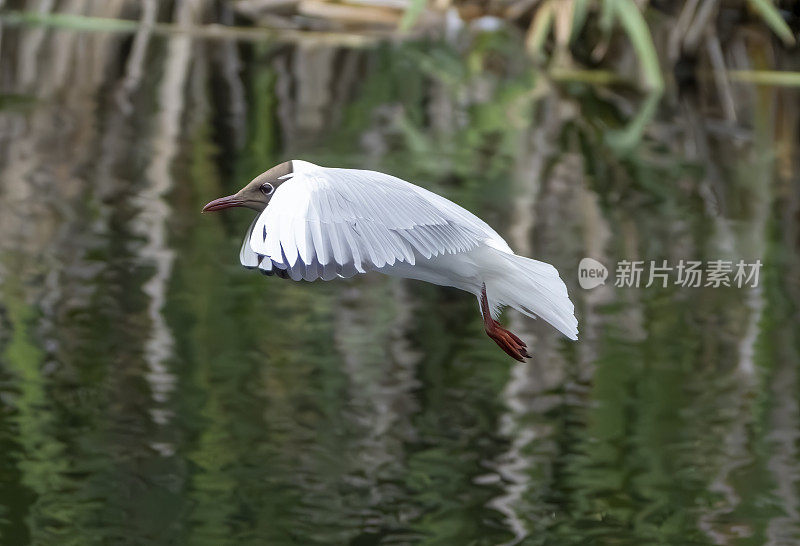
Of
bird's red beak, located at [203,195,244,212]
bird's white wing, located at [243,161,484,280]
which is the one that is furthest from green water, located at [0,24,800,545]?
bird's white wing, located at [243,161,484,280]

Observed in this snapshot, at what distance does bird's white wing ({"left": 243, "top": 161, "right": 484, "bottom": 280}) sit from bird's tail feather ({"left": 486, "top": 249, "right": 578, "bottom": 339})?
2.6 inches

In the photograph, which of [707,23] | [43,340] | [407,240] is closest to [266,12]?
[707,23]

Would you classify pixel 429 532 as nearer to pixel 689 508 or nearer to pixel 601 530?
pixel 601 530

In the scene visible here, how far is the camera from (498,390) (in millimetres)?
5809

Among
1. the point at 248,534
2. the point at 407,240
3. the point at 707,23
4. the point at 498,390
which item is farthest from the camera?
the point at 707,23

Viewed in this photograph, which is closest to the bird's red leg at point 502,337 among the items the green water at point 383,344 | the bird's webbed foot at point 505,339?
the bird's webbed foot at point 505,339

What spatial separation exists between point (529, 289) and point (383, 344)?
4.91 metres

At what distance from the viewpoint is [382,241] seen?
38.8 inches

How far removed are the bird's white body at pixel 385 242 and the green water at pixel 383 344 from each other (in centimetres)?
355

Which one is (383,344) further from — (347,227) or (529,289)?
(347,227)

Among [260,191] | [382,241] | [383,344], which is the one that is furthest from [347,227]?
[383,344]

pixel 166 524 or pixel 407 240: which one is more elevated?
pixel 407 240

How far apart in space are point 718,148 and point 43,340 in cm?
380

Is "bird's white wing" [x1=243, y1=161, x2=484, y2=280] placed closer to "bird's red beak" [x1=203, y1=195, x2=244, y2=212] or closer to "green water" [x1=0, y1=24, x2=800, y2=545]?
"bird's red beak" [x1=203, y1=195, x2=244, y2=212]
